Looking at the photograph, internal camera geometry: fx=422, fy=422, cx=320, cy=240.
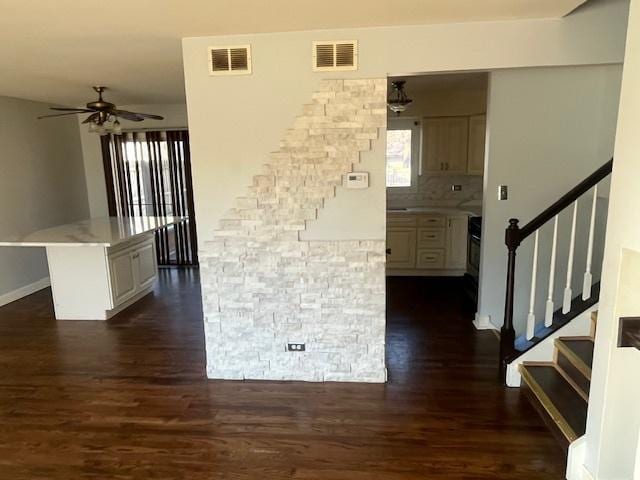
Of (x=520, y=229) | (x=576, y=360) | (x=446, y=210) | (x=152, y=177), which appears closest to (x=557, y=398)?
(x=576, y=360)

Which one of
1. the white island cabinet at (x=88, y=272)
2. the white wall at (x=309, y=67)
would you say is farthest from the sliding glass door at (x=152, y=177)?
the white wall at (x=309, y=67)

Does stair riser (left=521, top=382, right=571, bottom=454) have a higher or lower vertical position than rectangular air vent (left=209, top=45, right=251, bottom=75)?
Answer: lower

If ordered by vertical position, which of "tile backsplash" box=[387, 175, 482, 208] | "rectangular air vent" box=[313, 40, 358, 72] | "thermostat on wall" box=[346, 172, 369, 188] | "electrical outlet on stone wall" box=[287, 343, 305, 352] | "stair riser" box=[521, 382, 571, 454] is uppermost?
"rectangular air vent" box=[313, 40, 358, 72]

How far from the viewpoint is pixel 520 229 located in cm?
281

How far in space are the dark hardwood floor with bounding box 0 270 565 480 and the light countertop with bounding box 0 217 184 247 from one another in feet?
2.91

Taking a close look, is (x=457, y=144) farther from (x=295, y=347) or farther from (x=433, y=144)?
(x=295, y=347)

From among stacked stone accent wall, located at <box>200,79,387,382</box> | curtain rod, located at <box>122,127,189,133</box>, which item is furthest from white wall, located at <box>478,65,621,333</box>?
A: curtain rod, located at <box>122,127,189,133</box>

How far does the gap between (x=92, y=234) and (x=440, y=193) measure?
171 inches

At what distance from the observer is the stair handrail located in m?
2.56

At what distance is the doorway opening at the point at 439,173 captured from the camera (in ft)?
17.8

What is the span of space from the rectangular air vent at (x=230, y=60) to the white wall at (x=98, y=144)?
3484 millimetres

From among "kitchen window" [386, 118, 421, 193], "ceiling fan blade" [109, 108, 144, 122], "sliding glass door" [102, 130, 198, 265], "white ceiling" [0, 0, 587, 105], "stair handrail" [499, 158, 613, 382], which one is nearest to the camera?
"white ceiling" [0, 0, 587, 105]

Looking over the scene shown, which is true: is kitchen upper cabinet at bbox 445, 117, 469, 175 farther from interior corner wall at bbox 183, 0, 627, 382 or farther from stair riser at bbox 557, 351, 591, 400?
stair riser at bbox 557, 351, 591, 400

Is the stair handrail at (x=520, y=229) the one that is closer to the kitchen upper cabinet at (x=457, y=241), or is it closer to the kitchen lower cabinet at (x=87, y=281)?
the kitchen upper cabinet at (x=457, y=241)
